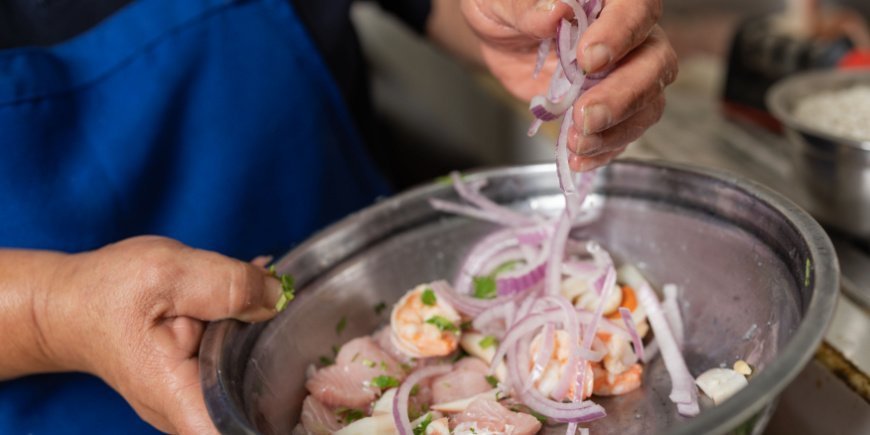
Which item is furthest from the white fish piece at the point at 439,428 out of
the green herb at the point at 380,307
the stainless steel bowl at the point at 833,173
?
the stainless steel bowl at the point at 833,173

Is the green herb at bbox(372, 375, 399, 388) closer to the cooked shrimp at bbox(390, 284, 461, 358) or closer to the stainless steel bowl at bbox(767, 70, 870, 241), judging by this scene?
the cooked shrimp at bbox(390, 284, 461, 358)

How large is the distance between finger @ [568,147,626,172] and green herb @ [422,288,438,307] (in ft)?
0.63

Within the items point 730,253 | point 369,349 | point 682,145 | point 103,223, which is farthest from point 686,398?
point 682,145

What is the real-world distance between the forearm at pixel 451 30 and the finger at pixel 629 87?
71 cm

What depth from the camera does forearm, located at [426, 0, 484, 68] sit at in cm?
141

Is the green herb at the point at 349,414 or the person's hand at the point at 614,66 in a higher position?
the person's hand at the point at 614,66

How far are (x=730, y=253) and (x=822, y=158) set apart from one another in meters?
0.40

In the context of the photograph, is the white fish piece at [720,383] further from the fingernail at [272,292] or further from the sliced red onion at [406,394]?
the fingernail at [272,292]

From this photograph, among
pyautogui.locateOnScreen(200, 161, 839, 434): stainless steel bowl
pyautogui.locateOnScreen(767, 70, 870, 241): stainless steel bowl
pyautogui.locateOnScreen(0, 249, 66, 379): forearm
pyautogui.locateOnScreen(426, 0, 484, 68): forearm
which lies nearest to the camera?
pyautogui.locateOnScreen(200, 161, 839, 434): stainless steel bowl

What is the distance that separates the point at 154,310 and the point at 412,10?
3.08 ft

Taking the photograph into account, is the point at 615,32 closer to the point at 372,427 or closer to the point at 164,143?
the point at 372,427

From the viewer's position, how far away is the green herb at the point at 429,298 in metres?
0.78

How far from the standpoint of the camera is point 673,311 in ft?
2.59

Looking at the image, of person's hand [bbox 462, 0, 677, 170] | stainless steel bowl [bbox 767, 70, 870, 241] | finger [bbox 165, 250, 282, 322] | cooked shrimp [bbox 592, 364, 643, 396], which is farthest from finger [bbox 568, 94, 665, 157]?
stainless steel bowl [bbox 767, 70, 870, 241]
